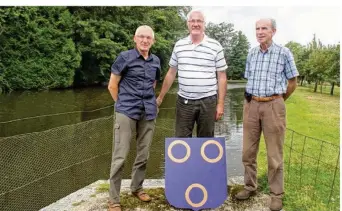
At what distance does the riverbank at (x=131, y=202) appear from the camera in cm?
363

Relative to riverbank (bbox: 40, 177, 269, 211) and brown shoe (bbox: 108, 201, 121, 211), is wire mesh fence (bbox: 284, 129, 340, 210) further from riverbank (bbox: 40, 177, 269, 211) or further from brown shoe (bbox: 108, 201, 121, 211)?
brown shoe (bbox: 108, 201, 121, 211)

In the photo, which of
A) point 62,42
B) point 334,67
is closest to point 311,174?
point 62,42

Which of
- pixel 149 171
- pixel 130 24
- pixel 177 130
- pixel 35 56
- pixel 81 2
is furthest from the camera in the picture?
pixel 130 24

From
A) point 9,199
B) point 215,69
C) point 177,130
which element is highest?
point 215,69

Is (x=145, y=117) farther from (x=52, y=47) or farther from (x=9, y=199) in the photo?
(x=52, y=47)

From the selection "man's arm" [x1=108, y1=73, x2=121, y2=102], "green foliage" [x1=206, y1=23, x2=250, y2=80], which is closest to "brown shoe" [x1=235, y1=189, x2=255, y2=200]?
"man's arm" [x1=108, y1=73, x2=121, y2=102]

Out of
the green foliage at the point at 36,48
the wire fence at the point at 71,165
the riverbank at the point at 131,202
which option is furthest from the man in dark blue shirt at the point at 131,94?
the green foliage at the point at 36,48

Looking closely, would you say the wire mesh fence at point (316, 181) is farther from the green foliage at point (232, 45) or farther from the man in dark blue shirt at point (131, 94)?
the green foliage at point (232, 45)

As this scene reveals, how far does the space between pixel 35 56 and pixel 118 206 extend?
21.3m

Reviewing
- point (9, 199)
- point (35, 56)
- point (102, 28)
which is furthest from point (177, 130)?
point (102, 28)

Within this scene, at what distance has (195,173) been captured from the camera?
357 centimetres

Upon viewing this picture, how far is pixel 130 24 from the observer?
2844 cm

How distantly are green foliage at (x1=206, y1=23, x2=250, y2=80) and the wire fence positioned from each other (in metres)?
36.6

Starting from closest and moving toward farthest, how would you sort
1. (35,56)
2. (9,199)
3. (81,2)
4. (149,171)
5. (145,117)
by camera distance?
(145,117), (81,2), (9,199), (149,171), (35,56)
